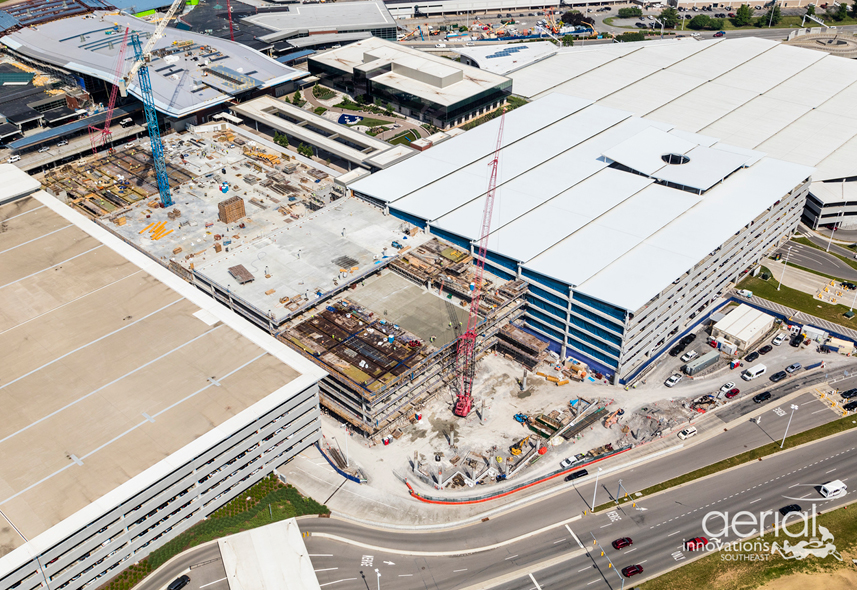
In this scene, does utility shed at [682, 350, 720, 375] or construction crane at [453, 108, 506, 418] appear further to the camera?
utility shed at [682, 350, 720, 375]

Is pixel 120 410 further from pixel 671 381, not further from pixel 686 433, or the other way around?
pixel 671 381

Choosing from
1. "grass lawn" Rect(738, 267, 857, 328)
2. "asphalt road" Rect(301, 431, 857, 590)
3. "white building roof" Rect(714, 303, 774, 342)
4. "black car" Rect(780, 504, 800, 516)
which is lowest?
"asphalt road" Rect(301, 431, 857, 590)

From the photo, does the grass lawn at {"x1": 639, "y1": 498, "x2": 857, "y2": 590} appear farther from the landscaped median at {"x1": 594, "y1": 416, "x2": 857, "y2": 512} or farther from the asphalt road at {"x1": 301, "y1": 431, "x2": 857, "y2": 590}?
the landscaped median at {"x1": 594, "y1": 416, "x2": 857, "y2": 512}

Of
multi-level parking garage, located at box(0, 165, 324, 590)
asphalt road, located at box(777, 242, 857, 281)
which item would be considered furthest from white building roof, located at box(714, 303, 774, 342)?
multi-level parking garage, located at box(0, 165, 324, 590)

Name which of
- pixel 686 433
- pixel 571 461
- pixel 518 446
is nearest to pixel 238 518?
pixel 518 446

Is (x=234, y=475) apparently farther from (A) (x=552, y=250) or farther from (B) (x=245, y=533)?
(A) (x=552, y=250)

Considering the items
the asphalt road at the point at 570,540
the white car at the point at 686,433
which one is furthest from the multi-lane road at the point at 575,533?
the white car at the point at 686,433
